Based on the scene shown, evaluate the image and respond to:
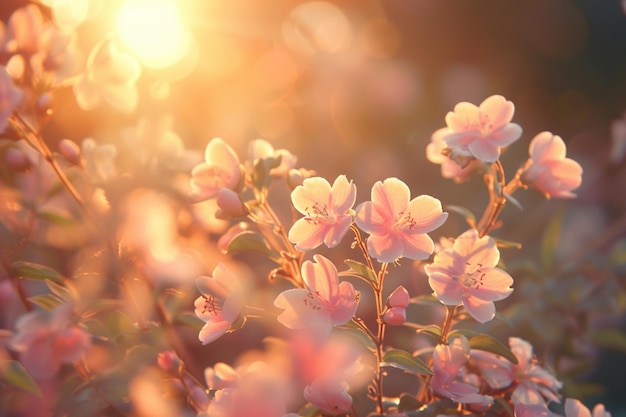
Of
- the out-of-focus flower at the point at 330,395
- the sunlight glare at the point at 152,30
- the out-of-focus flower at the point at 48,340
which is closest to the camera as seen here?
the out-of-focus flower at the point at 330,395

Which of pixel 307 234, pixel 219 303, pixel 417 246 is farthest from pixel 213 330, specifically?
pixel 417 246

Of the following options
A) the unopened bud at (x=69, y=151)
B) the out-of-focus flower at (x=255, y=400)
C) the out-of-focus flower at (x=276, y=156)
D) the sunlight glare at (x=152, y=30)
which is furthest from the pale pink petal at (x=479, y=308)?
the sunlight glare at (x=152, y=30)

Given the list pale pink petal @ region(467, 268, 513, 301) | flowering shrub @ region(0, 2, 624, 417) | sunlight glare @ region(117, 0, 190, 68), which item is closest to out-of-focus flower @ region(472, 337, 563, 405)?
flowering shrub @ region(0, 2, 624, 417)

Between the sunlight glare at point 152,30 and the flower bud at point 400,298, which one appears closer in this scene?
the flower bud at point 400,298

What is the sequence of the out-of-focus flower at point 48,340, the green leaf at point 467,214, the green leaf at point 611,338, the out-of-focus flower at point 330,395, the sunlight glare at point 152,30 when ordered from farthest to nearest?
the sunlight glare at point 152,30, the green leaf at point 611,338, the green leaf at point 467,214, the out-of-focus flower at point 48,340, the out-of-focus flower at point 330,395

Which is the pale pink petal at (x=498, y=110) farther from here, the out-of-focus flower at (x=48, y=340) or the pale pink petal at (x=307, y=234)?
the out-of-focus flower at (x=48, y=340)

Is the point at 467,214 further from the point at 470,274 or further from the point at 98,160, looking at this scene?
the point at 98,160
